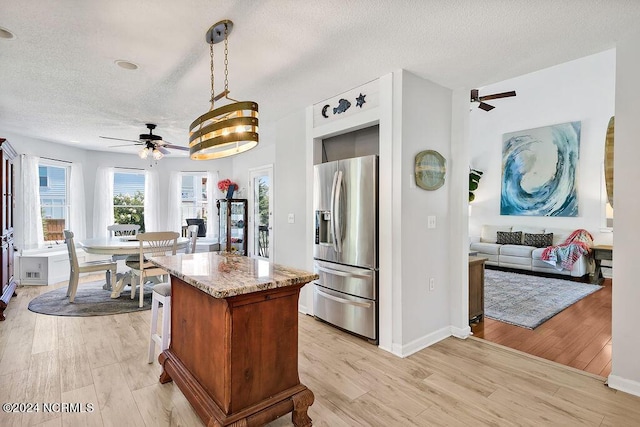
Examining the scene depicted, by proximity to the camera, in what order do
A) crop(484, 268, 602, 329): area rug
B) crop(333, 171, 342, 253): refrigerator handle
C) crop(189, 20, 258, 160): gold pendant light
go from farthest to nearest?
crop(484, 268, 602, 329): area rug < crop(333, 171, 342, 253): refrigerator handle < crop(189, 20, 258, 160): gold pendant light

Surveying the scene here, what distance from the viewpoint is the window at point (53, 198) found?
5.93m

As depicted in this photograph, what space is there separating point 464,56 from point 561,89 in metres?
5.50

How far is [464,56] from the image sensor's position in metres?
2.60

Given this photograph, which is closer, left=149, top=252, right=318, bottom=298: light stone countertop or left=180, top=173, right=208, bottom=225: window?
left=149, top=252, right=318, bottom=298: light stone countertop

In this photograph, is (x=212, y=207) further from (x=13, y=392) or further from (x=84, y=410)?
(x=84, y=410)

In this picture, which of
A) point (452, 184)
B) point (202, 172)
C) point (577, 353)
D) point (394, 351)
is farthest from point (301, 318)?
point (202, 172)

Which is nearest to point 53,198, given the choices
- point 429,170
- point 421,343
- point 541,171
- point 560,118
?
point 429,170

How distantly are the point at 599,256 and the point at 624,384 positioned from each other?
4316 millimetres

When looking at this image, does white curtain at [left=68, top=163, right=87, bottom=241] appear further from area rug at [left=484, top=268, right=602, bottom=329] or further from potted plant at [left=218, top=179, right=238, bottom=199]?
area rug at [left=484, top=268, right=602, bottom=329]

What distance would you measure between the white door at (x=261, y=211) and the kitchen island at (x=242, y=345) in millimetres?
3732

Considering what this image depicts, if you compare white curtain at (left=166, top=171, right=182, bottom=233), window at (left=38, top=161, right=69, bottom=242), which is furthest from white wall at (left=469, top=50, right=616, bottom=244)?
window at (left=38, top=161, right=69, bottom=242)

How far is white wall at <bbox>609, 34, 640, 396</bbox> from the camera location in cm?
221

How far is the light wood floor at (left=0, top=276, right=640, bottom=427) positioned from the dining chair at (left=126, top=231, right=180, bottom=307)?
1.11 meters

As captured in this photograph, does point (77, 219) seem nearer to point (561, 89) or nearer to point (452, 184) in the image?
point (452, 184)
